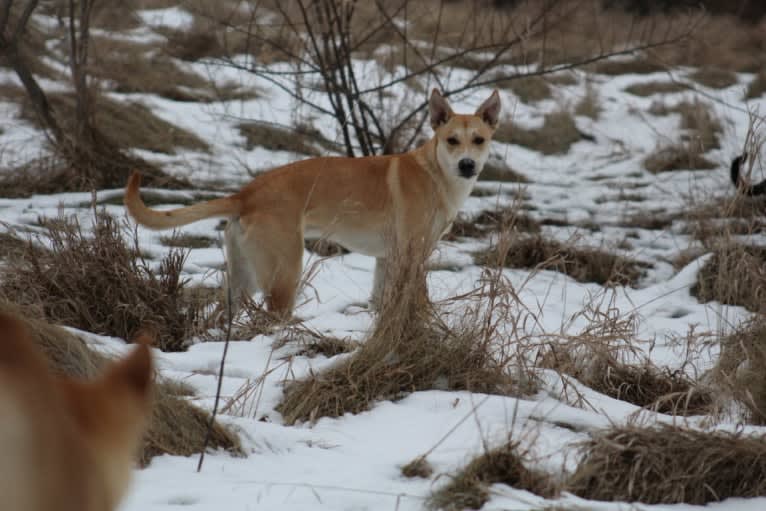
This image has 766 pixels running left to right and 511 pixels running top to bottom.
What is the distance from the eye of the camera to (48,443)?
36.7 inches

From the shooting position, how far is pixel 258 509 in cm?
236

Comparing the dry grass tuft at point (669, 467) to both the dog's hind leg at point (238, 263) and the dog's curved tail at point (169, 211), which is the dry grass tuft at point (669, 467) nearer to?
the dog's curved tail at point (169, 211)

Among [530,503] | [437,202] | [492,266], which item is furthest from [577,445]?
[437,202]

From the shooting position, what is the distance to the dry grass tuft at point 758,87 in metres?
13.1

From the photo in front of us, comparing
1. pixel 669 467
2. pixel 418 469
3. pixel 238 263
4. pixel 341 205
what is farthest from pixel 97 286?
pixel 669 467

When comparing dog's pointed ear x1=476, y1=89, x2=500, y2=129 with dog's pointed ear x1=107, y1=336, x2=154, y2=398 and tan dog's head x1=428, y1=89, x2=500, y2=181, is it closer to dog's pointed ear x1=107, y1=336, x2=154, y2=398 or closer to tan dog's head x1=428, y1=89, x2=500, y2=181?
tan dog's head x1=428, y1=89, x2=500, y2=181

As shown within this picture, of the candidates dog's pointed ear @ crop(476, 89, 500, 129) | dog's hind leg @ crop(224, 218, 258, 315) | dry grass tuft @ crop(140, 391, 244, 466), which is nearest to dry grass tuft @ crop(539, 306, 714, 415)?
dry grass tuft @ crop(140, 391, 244, 466)

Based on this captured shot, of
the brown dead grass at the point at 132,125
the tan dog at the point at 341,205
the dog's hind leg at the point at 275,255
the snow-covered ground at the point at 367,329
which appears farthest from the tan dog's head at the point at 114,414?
the brown dead grass at the point at 132,125

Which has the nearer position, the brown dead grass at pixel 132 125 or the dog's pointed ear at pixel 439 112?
the dog's pointed ear at pixel 439 112

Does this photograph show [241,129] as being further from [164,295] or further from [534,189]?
[164,295]

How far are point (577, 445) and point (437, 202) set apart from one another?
3.23 m

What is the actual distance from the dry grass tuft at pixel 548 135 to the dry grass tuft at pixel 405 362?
294 inches

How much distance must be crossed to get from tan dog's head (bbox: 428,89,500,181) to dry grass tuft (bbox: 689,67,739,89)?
9.01 meters

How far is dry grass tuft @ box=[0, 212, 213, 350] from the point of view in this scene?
4.15 meters
